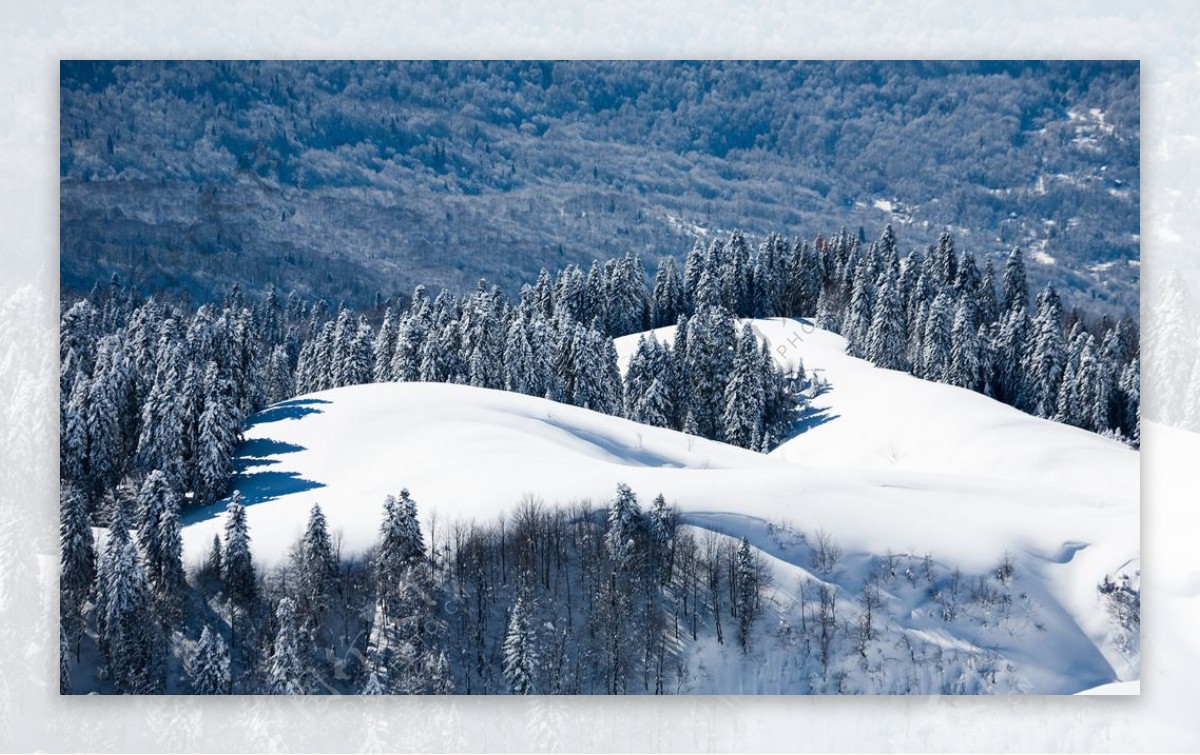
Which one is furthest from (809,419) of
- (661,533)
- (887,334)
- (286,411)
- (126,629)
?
(126,629)

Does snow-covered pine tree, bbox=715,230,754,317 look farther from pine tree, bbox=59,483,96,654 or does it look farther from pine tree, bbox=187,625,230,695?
pine tree, bbox=59,483,96,654

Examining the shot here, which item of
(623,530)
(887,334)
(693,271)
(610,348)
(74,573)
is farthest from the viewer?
(693,271)

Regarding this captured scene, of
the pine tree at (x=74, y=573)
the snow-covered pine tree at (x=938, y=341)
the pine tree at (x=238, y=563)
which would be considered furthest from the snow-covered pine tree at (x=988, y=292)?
the pine tree at (x=74, y=573)

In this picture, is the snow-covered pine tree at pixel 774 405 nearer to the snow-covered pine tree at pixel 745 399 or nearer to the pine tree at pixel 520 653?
the snow-covered pine tree at pixel 745 399

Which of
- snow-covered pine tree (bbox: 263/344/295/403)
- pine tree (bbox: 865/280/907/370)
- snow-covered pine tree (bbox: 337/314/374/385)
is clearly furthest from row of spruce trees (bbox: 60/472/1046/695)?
pine tree (bbox: 865/280/907/370)

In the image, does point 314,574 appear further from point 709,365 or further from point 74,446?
point 709,365

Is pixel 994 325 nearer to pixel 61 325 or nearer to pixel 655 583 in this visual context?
pixel 655 583

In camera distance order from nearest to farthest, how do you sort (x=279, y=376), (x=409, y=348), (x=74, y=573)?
(x=74, y=573) < (x=409, y=348) < (x=279, y=376)
